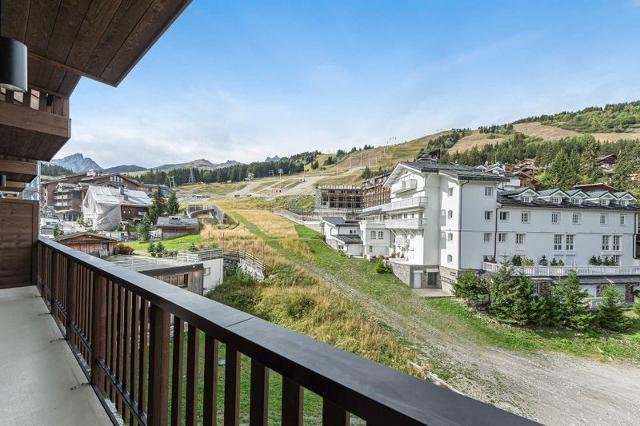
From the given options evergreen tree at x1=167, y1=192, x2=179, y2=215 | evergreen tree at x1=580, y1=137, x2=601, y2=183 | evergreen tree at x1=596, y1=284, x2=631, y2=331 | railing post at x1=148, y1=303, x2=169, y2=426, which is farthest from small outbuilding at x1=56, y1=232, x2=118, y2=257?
evergreen tree at x1=580, y1=137, x2=601, y2=183

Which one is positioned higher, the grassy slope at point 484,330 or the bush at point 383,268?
the bush at point 383,268

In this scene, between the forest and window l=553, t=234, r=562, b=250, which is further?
the forest

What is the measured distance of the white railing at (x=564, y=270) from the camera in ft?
34.1

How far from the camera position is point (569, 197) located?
1231cm

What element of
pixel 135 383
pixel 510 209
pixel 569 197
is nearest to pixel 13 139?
pixel 135 383

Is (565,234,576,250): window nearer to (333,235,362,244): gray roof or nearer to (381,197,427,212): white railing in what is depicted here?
(381,197,427,212): white railing

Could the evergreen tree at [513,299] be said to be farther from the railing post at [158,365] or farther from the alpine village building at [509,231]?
the railing post at [158,365]

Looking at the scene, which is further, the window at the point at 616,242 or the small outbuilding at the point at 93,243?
the window at the point at 616,242

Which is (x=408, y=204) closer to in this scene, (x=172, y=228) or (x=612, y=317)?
(x=612, y=317)

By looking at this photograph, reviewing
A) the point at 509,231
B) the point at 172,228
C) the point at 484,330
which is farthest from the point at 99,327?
the point at 509,231

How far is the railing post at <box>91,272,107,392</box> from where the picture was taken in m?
1.47

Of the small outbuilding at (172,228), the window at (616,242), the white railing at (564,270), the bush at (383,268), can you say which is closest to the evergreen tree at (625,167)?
the window at (616,242)

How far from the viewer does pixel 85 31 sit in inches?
56.0

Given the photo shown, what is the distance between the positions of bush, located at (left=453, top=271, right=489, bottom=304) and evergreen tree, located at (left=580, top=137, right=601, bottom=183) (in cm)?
1684
